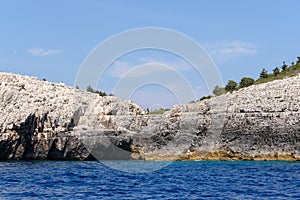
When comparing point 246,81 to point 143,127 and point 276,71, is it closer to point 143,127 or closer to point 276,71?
point 276,71

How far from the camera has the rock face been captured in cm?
5809

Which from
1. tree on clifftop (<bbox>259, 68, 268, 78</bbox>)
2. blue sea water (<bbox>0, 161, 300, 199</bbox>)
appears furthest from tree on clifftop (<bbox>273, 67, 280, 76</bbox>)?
blue sea water (<bbox>0, 161, 300, 199</bbox>)

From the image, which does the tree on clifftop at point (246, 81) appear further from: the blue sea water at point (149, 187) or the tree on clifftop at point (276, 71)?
the blue sea water at point (149, 187)

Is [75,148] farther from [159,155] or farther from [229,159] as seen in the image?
[229,159]

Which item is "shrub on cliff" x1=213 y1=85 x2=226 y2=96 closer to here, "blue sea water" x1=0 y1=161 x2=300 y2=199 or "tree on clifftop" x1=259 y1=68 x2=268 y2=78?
"tree on clifftop" x1=259 y1=68 x2=268 y2=78

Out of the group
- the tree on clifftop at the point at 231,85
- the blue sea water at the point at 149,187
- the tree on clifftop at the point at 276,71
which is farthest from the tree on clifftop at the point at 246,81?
the blue sea water at the point at 149,187

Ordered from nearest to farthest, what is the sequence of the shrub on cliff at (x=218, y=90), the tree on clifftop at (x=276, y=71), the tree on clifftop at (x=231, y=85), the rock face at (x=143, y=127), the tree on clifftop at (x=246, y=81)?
the rock face at (x=143, y=127) < the shrub on cliff at (x=218, y=90) < the tree on clifftop at (x=276, y=71) < the tree on clifftop at (x=246, y=81) < the tree on clifftop at (x=231, y=85)

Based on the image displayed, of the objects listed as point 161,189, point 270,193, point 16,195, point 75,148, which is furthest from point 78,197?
point 75,148

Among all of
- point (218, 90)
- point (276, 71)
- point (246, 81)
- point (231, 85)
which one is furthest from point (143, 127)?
Result: point (276, 71)

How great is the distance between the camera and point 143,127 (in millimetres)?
64562

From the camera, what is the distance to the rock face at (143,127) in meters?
58.1

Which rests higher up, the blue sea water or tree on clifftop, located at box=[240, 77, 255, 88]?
tree on clifftop, located at box=[240, 77, 255, 88]

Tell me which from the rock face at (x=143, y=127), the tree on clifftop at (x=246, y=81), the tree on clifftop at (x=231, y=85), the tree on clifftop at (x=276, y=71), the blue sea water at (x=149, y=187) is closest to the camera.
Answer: the blue sea water at (x=149, y=187)

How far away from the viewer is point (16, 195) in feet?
80.8
